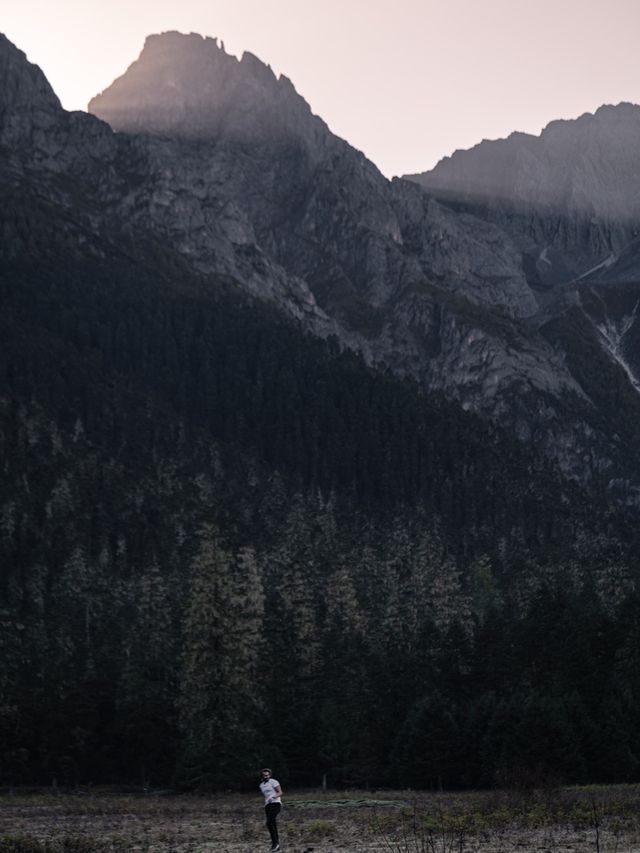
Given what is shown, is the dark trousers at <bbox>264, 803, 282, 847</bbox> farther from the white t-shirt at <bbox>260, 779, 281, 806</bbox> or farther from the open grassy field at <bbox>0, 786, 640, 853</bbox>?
the open grassy field at <bbox>0, 786, 640, 853</bbox>

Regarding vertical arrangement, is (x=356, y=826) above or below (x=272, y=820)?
below

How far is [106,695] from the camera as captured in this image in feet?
347

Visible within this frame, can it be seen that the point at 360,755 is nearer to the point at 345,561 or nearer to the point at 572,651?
the point at 572,651

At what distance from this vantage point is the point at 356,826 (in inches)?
1745

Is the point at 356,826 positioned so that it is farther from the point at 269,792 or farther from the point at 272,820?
the point at 272,820

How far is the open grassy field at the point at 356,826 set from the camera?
1423 inches

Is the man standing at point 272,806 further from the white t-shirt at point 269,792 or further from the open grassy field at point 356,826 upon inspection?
the open grassy field at point 356,826

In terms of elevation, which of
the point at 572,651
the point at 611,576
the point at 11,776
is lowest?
the point at 11,776

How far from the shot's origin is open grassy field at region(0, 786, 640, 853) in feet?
119

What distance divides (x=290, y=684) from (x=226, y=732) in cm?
2944

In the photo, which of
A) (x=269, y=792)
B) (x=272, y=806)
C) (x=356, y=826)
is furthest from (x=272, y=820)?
(x=356, y=826)

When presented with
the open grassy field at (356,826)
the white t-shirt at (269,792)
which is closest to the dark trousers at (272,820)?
the white t-shirt at (269,792)

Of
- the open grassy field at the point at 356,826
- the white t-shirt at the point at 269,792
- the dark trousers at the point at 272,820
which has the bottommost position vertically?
the open grassy field at the point at 356,826

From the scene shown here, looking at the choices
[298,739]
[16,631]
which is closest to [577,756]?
[298,739]
